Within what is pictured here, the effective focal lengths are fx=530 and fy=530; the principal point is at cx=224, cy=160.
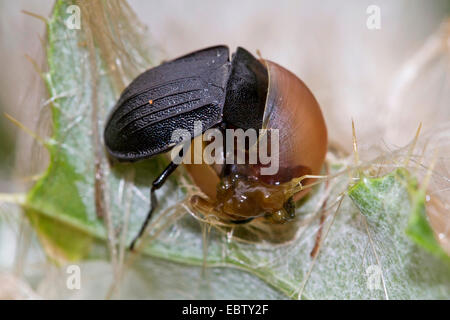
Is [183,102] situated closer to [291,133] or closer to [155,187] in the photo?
[155,187]

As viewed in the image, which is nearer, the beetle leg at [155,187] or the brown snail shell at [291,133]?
the brown snail shell at [291,133]

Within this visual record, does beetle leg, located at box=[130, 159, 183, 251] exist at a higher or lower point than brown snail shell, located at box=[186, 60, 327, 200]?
lower

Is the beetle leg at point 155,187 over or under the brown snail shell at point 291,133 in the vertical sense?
under

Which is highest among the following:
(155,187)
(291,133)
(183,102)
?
(183,102)

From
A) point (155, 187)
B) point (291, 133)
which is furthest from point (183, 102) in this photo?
point (291, 133)

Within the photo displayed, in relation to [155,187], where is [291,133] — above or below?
above

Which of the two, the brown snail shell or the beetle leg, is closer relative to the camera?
the brown snail shell

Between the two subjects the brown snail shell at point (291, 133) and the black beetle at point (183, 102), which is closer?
the brown snail shell at point (291, 133)

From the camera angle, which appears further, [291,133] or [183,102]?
[183,102]

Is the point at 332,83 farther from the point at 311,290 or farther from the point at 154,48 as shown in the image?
the point at 311,290

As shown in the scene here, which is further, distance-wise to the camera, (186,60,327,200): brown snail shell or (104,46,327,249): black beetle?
(104,46,327,249): black beetle

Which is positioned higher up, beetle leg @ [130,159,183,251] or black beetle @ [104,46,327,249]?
black beetle @ [104,46,327,249]
